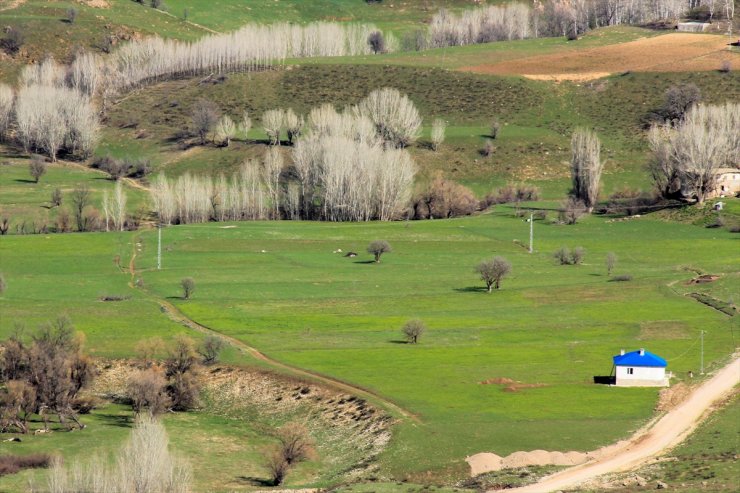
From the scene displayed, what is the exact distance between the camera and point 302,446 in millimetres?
76500

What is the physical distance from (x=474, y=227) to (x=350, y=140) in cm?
2617

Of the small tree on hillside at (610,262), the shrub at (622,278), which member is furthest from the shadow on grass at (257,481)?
the small tree on hillside at (610,262)

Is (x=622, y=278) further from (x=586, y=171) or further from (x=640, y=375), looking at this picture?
(x=586, y=171)

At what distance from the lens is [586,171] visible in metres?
173

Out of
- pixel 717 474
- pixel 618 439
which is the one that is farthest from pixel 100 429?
pixel 717 474

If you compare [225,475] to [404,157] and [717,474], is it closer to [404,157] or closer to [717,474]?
[717,474]

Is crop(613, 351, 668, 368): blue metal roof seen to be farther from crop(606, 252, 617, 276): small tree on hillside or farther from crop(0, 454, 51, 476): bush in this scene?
crop(606, 252, 617, 276): small tree on hillside

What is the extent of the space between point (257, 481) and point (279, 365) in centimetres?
2031

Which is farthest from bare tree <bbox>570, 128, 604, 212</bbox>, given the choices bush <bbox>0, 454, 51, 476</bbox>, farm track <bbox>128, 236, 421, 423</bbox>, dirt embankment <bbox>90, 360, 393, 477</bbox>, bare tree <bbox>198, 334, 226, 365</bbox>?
bush <bbox>0, 454, 51, 476</bbox>

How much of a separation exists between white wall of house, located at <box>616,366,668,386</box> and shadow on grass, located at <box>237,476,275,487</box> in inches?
954

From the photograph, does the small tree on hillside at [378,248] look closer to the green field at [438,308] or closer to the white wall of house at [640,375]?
the green field at [438,308]

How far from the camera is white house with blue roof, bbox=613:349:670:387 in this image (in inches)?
3482

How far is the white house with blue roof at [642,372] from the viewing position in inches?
3482

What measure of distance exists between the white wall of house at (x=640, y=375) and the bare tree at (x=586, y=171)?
83.4 metres
